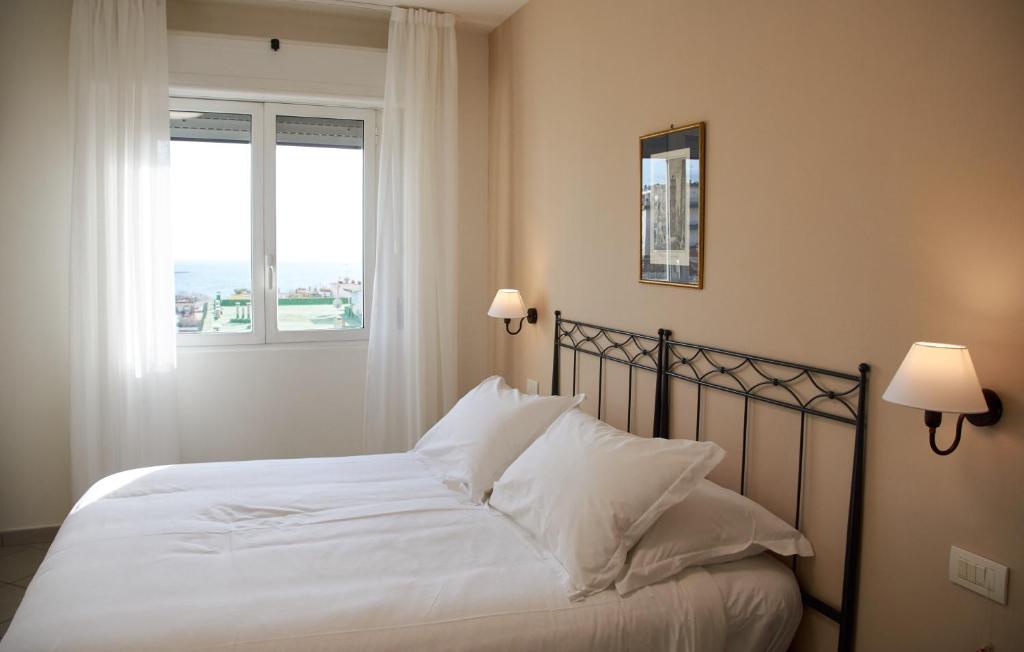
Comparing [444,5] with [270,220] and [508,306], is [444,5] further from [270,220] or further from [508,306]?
[508,306]

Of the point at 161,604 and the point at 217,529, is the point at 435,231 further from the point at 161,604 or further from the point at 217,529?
the point at 161,604

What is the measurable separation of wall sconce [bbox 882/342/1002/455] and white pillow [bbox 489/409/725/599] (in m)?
0.65

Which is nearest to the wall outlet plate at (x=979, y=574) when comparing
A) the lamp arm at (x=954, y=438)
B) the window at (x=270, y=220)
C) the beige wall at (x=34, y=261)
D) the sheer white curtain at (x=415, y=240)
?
the lamp arm at (x=954, y=438)

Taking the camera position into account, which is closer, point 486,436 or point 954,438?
point 954,438

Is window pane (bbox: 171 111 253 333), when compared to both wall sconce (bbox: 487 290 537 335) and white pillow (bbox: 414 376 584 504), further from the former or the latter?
white pillow (bbox: 414 376 584 504)

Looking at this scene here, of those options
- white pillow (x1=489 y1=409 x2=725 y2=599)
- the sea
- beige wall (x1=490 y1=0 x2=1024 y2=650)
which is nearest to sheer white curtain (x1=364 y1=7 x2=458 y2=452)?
the sea

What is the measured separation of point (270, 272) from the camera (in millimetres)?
4309

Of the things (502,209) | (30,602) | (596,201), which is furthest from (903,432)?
(502,209)

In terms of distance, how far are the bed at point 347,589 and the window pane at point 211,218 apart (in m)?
1.73

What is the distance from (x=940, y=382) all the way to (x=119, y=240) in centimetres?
359

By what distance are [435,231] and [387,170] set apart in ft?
1.34

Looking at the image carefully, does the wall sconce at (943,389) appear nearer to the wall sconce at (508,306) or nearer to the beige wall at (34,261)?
the wall sconce at (508,306)

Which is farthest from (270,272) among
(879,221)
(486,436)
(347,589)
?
(879,221)

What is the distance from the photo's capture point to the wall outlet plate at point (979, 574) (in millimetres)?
1615
